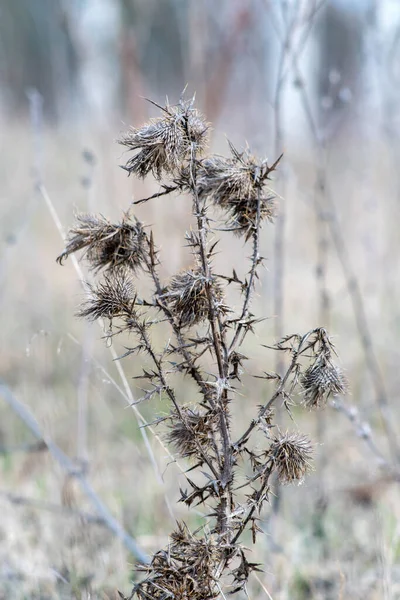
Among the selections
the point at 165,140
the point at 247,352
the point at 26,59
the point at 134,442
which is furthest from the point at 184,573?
the point at 26,59

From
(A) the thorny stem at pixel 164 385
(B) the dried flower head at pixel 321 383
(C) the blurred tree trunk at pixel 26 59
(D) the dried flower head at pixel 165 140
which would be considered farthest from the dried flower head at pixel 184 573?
(C) the blurred tree trunk at pixel 26 59

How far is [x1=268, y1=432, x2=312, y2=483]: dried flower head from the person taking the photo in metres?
1.24

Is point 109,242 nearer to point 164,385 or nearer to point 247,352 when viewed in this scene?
point 164,385

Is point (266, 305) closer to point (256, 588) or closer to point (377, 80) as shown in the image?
point (377, 80)

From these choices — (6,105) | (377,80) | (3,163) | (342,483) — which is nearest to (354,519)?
(342,483)

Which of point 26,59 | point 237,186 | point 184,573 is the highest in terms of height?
point 26,59

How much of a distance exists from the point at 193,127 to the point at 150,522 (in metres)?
2.26

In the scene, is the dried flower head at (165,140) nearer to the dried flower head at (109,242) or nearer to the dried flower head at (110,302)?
the dried flower head at (109,242)

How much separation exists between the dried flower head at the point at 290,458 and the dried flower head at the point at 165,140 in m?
0.60

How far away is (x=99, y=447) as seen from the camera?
12.3ft

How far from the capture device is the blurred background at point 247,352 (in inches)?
92.8

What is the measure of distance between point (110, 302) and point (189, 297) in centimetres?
16

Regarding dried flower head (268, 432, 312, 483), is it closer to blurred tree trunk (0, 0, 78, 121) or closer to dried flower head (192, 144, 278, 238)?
dried flower head (192, 144, 278, 238)

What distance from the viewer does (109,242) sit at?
1.28 meters
